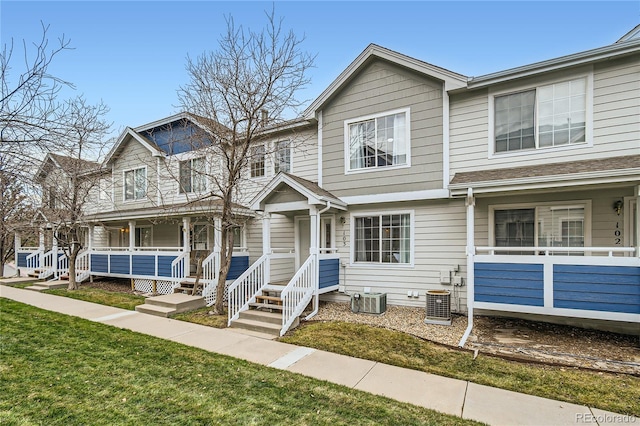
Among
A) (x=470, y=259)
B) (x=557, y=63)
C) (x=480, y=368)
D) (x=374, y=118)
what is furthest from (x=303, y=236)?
(x=557, y=63)

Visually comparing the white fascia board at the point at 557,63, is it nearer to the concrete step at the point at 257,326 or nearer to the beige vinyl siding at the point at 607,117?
the beige vinyl siding at the point at 607,117

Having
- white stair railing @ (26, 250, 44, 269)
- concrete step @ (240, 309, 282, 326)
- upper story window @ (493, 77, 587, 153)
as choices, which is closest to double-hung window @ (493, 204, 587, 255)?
upper story window @ (493, 77, 587, 153)

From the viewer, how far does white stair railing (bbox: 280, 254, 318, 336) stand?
23.8ft

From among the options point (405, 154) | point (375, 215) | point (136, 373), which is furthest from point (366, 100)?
point (136, 373)

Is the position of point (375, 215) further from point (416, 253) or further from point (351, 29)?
point (351, 29)

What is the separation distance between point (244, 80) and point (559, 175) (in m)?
7.61

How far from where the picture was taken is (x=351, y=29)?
12031mm

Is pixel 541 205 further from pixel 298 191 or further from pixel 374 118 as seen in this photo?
pixel 298 191

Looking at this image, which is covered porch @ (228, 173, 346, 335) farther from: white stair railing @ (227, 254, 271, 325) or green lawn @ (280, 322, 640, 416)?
green lawn @ (280, 322, 640, 416)

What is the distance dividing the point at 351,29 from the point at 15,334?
13.1 metres

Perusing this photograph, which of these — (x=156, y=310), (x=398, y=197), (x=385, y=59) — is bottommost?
(x=156, y=310)

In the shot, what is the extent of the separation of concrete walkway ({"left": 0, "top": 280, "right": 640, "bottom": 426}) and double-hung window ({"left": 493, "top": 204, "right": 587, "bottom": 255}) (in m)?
3.96

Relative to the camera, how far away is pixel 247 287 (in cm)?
858

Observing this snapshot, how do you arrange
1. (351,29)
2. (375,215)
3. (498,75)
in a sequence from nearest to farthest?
(498,75)
(375,215)
(351,29)
